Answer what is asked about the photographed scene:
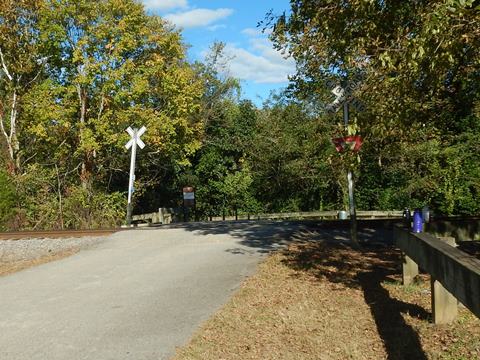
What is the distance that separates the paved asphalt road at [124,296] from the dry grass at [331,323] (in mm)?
376

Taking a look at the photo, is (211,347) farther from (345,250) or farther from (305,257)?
(345,250)

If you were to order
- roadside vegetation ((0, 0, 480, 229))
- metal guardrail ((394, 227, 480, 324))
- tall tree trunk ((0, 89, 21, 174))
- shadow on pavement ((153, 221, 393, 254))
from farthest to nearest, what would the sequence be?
tall tree trunk ((0, 89, 21, 174))
roadside vegetation ((0, 0, 480, 229))
shadow on pavement ((153, 221, 393, 254))
metal guardrail ((394, 227, 480, 324))

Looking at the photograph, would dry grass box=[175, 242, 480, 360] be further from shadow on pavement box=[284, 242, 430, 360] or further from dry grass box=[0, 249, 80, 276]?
dry grass box=[0, 249, 80, 276]

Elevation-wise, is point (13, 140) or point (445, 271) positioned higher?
point (13, 140)

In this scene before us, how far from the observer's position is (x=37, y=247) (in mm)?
14039

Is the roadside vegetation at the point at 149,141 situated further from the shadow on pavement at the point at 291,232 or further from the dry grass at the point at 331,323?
the dry grass at the point at 331,323

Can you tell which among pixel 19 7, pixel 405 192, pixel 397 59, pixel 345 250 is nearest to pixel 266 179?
pixel 405 192

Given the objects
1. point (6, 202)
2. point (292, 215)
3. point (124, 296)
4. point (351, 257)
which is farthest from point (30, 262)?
point (292, 215)

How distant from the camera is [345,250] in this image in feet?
33.8

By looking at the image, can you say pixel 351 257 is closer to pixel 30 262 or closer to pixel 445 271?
pixel 445 271

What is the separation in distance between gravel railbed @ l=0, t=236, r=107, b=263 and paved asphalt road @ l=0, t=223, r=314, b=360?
940 mm

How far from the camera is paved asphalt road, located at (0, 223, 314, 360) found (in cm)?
518

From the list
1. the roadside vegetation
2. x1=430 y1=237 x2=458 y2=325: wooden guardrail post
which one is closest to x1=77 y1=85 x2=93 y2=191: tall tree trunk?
the roadside vegetation

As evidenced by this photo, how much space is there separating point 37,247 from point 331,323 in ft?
34.7
